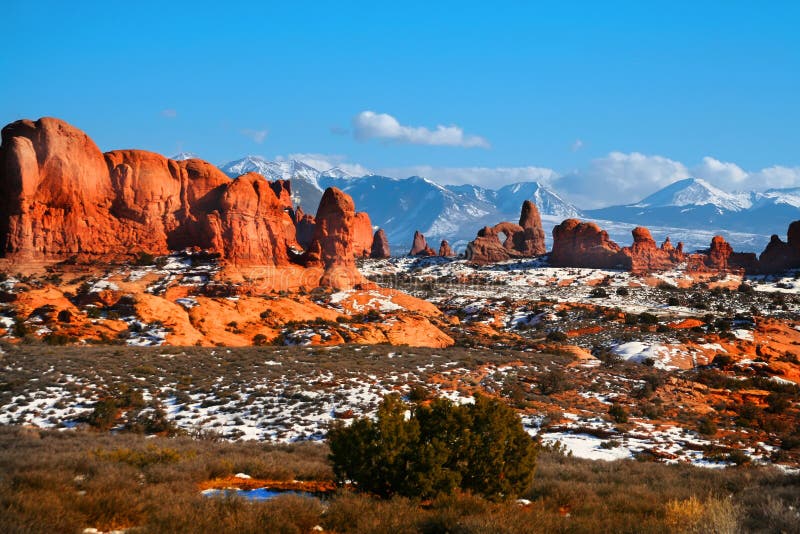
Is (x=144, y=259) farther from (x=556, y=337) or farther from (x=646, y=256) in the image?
(x=646, y=256)

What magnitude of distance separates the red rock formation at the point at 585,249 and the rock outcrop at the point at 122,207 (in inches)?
2329

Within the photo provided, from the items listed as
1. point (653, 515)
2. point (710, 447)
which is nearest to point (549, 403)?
point (710, 447)

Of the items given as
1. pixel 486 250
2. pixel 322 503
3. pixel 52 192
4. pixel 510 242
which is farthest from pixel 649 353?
pixel 510 242

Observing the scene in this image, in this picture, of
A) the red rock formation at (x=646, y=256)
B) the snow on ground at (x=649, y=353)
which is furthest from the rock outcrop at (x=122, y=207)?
the red rock formation at (x=646, y=256)

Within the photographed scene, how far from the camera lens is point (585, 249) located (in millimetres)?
106125

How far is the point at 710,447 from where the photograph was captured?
18625 millimetres

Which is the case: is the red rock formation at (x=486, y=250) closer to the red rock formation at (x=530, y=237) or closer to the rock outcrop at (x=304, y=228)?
the red rock formation at (x=530, y=237)

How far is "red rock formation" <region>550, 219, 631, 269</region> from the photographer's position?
10362cm

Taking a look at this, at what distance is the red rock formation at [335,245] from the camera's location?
2306 inches

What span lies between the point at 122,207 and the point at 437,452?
50.6 metres

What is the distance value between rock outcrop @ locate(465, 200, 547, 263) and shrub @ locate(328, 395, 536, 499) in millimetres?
110867

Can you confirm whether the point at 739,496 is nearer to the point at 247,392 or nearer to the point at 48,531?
the point at 48,531

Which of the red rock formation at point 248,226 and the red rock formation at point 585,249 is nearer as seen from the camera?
the red rock formation at point 248,226

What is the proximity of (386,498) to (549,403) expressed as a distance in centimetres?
1582
